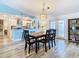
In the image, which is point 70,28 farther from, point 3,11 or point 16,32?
point 3,11

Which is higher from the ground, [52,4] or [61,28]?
[52,4]

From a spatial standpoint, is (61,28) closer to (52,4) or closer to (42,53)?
(52,4)

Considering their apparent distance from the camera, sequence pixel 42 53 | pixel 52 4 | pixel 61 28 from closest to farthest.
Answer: pixel 42 53
pixel 52 4
pixel 61 28

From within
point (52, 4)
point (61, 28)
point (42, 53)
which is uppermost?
point (52, 4)

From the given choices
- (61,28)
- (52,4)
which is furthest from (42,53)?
(61,28)

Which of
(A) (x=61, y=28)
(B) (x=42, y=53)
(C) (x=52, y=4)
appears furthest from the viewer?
(A) (x=61, y=28)

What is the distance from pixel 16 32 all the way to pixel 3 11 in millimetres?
1793

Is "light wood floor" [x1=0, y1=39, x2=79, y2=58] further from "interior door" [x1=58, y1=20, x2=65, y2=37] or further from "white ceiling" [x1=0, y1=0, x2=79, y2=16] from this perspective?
"interior door" [x1=58, y1=20, x2=65, y2=37]

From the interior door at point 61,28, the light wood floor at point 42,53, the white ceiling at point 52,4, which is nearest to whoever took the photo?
the light wood floor at point 42,53

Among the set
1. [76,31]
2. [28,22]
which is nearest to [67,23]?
[76,31]

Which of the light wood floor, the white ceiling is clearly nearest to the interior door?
the white ceiling

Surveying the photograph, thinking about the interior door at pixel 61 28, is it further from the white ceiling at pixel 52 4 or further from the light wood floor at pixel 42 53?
the light wood floor at pixel 42 53

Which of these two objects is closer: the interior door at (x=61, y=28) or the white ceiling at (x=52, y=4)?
the white ceiling at (x=52, y=4)

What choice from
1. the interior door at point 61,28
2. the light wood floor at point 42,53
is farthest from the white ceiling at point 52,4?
the light wood floor at point 42,53
